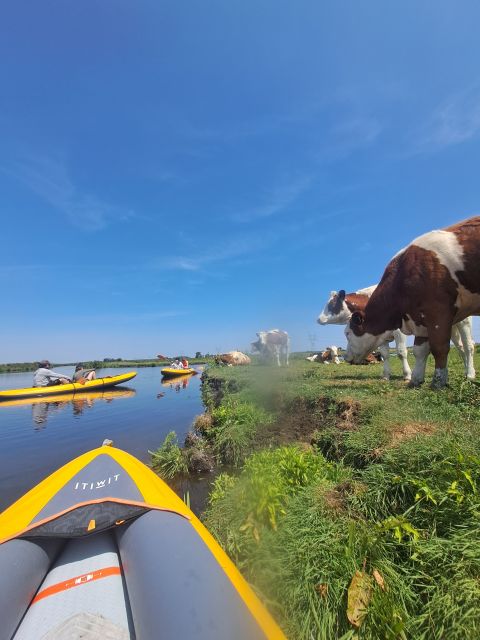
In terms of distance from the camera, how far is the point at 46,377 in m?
17.2

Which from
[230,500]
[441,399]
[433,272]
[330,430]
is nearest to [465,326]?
[433,272]

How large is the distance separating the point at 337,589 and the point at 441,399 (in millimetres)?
3191

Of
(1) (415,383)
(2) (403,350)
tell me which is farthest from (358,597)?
(2) (403,350)

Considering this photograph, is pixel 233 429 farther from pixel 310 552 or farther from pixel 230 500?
pixel 310 552

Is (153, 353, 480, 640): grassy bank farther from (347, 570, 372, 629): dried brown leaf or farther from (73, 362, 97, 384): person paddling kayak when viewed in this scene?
(73, 362, 97, 384): person paddling kayak

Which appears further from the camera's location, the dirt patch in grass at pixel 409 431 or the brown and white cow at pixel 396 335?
the brown and white cow at pixel 396 335

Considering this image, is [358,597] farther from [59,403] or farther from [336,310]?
[59,403]

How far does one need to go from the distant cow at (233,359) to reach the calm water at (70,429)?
5.74 meters

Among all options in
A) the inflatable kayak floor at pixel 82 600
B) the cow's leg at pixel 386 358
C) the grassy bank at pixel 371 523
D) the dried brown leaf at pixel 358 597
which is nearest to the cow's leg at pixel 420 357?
the grassy bank at pixel 371 523

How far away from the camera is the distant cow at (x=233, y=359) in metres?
21.7

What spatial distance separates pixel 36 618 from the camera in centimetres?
203

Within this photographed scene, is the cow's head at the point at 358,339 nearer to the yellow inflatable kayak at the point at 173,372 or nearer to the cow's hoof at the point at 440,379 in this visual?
the cow's hoof at the point at 440,379

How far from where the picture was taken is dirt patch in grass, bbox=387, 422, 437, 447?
3.04m

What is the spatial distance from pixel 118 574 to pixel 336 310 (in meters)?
9.70
